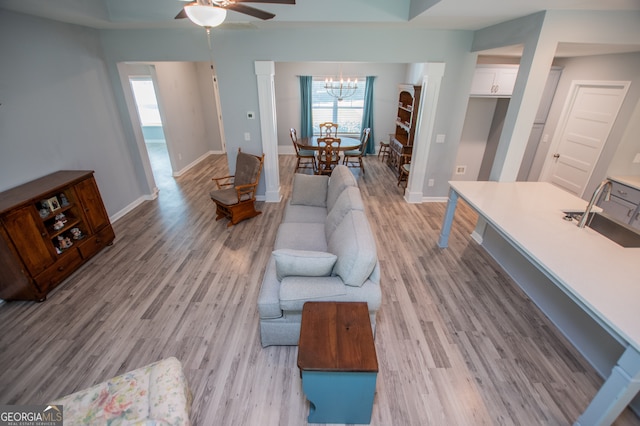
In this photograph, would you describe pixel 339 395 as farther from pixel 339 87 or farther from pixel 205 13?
pixel 339 87

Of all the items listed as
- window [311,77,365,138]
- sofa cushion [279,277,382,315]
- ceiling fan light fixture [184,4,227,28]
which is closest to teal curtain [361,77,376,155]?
window [311,77,365,138]

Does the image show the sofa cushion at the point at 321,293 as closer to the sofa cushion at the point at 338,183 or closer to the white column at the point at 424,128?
the sofa cushion at the point at 338,183

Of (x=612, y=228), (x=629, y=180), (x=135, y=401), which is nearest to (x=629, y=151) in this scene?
(x=629, y=180)

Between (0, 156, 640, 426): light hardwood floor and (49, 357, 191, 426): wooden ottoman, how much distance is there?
519 millimetres

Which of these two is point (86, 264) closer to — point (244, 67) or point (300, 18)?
point (244, 67)

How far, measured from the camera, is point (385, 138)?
796 centimetres

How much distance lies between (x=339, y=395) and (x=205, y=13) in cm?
259

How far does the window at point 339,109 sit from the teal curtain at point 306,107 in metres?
0.21

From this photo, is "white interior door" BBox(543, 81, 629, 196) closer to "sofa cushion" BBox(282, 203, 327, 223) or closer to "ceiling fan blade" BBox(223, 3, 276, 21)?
"sofa cushion" BBox(282, 203, 327, 223)

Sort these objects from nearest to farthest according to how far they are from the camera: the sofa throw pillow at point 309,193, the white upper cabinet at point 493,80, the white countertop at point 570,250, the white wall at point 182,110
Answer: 1. the white countertop at point 570,250
2. the sofa throw pillow at point 309,193
3. the white upper cabinet at point 493,80
4. the white wall at point 182,110

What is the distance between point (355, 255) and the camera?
1947mm

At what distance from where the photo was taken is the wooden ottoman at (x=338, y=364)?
5.02 ft

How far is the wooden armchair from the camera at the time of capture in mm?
4078

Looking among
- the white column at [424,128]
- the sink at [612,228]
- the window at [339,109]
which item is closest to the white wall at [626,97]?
the white column at [424,128]
